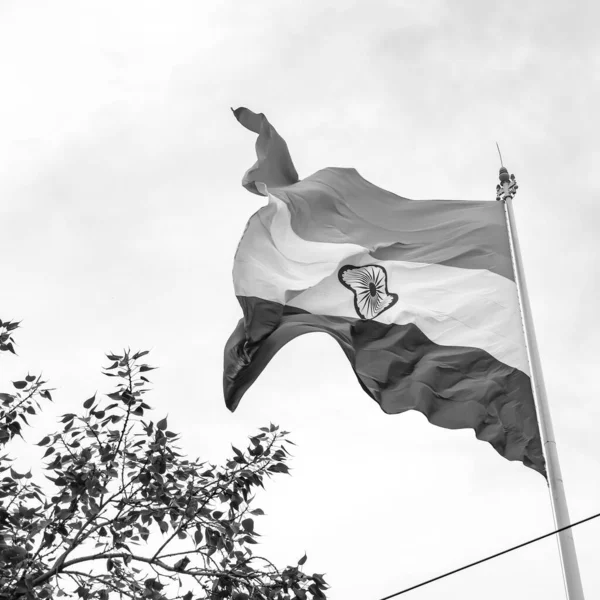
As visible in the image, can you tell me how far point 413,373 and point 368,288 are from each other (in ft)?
4.90

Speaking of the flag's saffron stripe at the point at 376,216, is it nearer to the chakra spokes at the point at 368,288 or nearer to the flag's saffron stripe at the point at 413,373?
the chakra spokes at the point at 368,288

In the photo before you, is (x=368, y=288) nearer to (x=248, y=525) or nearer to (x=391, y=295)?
(x=391, y=295)

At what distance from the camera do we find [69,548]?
903 centimetres

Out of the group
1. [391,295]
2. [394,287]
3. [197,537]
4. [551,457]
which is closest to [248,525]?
[197,537]

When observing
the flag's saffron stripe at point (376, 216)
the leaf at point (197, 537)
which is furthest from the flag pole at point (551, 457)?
the leaf at point (197, 537)

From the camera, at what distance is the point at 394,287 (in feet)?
41.0

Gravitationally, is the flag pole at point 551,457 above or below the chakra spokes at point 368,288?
below

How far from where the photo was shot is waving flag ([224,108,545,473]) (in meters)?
11.0

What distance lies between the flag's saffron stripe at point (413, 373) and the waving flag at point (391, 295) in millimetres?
13

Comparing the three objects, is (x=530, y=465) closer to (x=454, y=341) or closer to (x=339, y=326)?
(x=454, y=341)

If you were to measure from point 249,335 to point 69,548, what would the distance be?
4178 millimetres

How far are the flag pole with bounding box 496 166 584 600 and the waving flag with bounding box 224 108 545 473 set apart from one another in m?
0.19

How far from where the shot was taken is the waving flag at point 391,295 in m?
11.0

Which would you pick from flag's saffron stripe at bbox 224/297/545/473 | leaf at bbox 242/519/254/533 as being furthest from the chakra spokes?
leaf at bbox 242/519/254/533
